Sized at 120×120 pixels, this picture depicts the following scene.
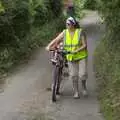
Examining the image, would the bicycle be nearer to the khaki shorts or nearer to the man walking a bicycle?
the man walking a bicycle

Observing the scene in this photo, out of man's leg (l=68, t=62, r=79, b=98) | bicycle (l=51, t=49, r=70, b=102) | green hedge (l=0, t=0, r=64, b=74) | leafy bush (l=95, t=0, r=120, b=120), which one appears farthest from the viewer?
green hedge (l=0, t=0, r=64, b=74)

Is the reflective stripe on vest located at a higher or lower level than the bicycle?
higher

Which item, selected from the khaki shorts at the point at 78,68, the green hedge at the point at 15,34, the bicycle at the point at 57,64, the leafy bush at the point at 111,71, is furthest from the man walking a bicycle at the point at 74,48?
the green hedge at the point at 15,34

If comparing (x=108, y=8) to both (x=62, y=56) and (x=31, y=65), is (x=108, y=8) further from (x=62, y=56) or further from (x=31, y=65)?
(x=31, y=65)

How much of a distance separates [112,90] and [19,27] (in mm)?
8631

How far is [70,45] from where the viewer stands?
11.0 m

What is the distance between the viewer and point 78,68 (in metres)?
11.1

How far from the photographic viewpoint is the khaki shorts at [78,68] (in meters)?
11.1

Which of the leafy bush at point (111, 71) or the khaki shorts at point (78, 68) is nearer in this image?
the leafy bush at point (111, 71)

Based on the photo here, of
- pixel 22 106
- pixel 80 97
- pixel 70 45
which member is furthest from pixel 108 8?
pixel 22 106

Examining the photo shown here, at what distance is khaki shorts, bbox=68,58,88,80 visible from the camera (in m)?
11.1

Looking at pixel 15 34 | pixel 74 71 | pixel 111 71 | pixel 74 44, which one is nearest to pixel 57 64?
pixel 74 71

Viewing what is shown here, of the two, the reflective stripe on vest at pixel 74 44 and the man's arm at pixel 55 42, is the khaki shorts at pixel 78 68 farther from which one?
the man's arm at pixel 55 42

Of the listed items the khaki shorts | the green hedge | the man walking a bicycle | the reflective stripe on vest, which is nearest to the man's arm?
the man walking a bicycle
